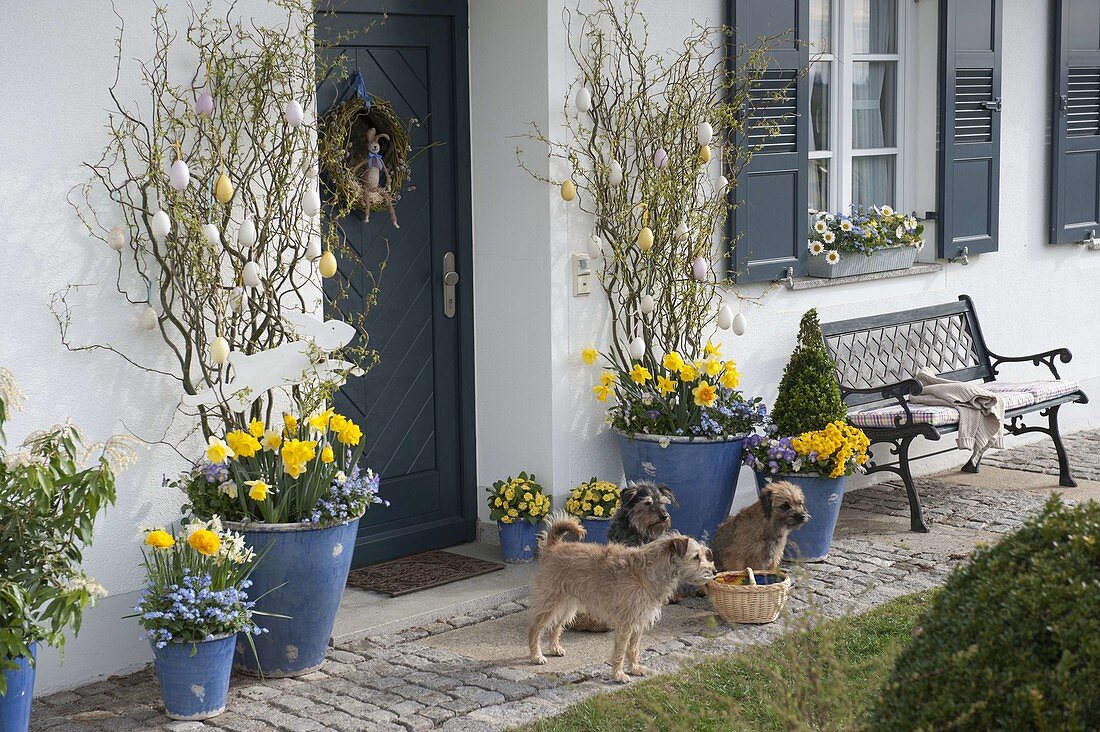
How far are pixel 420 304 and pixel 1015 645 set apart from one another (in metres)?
4.42

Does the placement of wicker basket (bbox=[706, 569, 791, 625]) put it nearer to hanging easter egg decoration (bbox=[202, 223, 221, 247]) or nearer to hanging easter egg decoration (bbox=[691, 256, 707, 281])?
hanging easter egg decoration (bbox=[691, 256, 707, 281])

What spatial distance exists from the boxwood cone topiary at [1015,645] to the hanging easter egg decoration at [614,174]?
3970 mm

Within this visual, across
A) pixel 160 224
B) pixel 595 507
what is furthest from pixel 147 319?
pixel 595 507

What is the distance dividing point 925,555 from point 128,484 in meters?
3.85

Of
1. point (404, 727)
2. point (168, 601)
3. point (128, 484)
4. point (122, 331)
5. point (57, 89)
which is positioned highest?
point (57, 89)

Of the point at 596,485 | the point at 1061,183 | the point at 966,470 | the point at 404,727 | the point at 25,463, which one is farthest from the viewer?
the point at 1061,183

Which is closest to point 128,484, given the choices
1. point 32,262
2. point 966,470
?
point 32,262

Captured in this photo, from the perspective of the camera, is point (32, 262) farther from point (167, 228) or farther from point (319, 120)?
point (319, 120)

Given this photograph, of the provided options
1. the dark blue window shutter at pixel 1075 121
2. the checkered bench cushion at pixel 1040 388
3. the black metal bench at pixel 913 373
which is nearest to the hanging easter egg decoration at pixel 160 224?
the black metal bench at pixel 913 373

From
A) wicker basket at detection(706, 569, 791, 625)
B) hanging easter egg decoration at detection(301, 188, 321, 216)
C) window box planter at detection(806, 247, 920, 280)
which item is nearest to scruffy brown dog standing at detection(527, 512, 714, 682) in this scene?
wicker basket at detection(706, 569, 791, 625)

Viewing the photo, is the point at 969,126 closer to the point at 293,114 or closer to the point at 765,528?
the point at 765,528

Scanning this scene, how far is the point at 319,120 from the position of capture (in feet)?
19.5

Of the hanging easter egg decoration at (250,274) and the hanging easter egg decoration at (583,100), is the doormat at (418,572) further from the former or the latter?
the hanging easter egg decoration at (583,100)

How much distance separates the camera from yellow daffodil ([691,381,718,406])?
6.40 m
